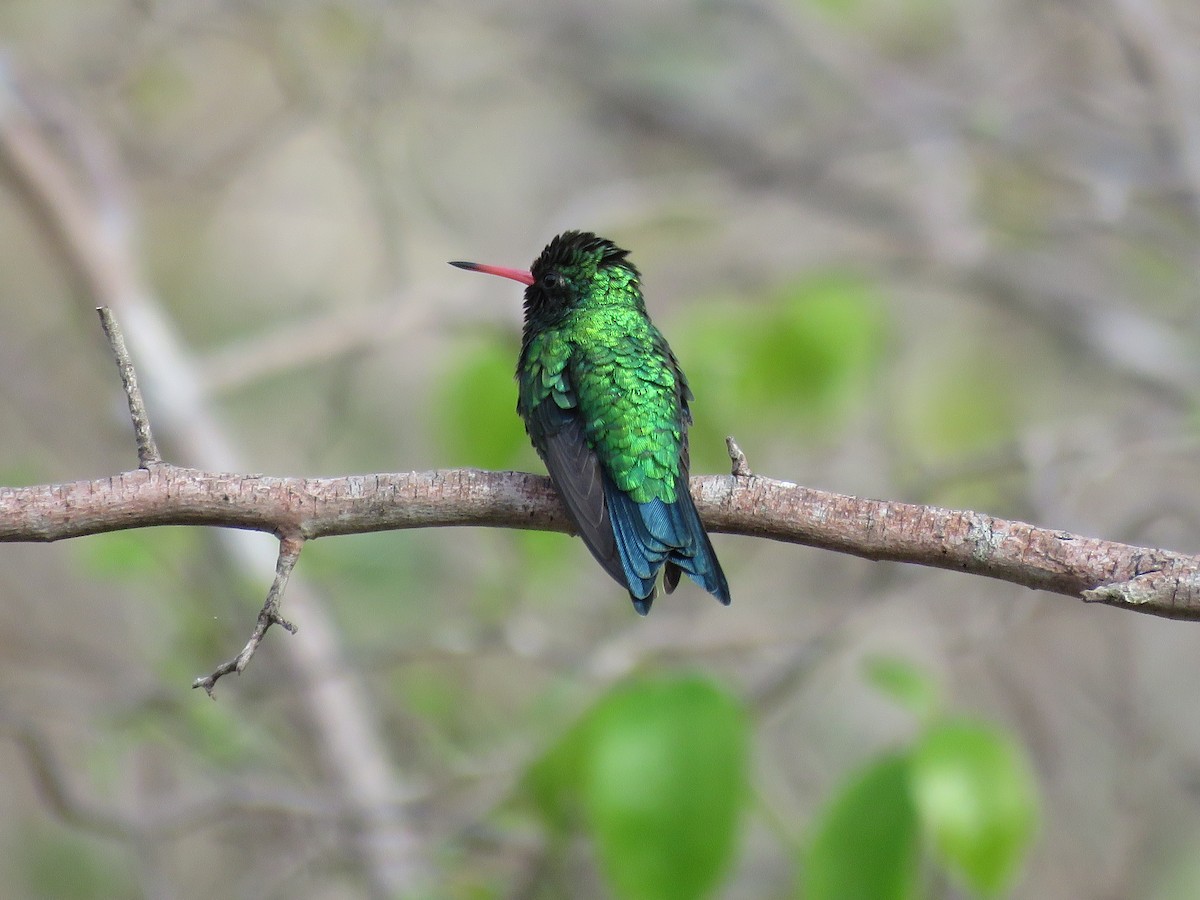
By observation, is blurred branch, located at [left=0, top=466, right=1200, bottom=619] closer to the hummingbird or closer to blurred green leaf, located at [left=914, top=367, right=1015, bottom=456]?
the hummingbird

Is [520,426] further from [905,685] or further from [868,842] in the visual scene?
[868,842]

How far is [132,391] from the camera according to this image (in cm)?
286

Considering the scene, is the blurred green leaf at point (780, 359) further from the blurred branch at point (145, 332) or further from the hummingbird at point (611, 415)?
the blurred branch at point (145, 332)

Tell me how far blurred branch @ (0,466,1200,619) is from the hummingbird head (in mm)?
1499

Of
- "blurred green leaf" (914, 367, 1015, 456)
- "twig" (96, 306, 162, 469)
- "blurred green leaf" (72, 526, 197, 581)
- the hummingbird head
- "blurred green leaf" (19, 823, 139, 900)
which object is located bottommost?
"blurred green leaf" (19, 823, 139, 900)

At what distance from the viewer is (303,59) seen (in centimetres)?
665

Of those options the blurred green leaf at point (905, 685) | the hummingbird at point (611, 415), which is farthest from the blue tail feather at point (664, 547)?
the blurred green leaf at point (905, 685)

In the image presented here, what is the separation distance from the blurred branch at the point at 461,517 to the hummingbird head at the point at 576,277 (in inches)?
59.0

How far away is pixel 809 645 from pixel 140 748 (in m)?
3.85

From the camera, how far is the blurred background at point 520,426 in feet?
16.4

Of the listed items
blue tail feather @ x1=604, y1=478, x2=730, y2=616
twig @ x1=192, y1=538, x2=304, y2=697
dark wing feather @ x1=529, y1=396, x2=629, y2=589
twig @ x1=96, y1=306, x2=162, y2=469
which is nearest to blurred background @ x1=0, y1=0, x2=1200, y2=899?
blue tail feather @ x1=604, y1=478, x2=730, y2=616

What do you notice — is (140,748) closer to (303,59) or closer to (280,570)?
(303,59)

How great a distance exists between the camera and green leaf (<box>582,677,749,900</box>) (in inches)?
→ 138

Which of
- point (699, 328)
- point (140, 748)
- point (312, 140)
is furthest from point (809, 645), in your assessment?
point (312, 140)
